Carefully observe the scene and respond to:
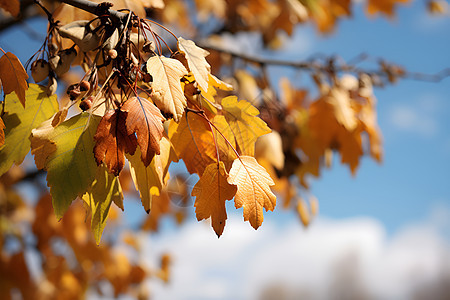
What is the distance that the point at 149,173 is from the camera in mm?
681

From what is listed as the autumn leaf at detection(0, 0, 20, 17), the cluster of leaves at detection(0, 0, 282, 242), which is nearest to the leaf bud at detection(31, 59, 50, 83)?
the cluster of leaves at detection(0, 0, 282, 242)

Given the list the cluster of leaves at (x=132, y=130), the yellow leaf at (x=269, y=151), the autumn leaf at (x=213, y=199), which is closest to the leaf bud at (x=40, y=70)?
the cluster of leaves at (x=132, y=130)

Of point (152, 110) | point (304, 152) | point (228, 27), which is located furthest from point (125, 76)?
point (228, 27)

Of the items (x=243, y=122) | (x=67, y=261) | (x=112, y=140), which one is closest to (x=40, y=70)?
(x=112, y=140)

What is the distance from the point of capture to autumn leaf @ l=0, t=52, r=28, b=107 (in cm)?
68

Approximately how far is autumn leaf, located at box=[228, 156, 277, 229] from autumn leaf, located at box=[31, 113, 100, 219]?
214 millimetres

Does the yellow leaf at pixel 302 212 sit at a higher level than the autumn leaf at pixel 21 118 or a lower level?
lower

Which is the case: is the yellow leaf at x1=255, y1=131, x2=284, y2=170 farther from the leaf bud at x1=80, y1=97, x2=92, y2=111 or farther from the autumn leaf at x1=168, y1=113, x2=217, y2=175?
the leaf bud at x1=80, y1=97, x2=92, y2=111

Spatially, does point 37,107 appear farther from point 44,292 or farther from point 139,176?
point 44,292

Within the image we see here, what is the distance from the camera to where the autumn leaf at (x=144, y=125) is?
0.57 meters

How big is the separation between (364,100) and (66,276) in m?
2.08

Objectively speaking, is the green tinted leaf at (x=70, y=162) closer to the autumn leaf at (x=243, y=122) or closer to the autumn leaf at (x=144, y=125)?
the autumn leaf at (x=144, y=125)

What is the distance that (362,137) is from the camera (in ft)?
5.51

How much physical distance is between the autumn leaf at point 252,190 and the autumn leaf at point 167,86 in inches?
5.1
